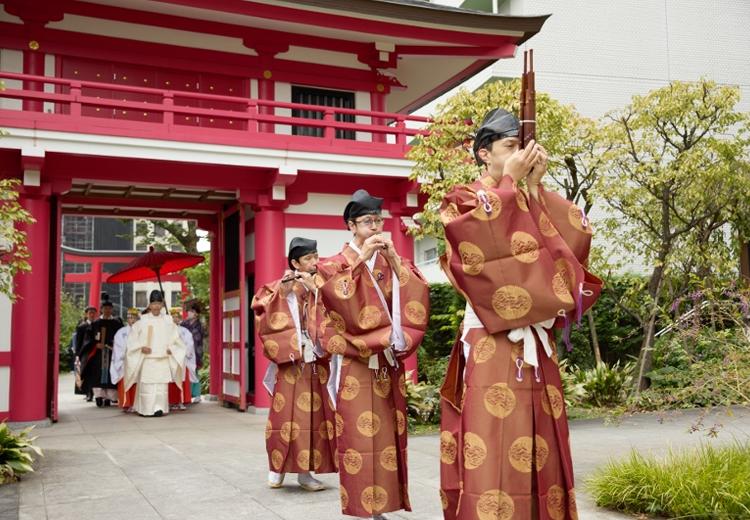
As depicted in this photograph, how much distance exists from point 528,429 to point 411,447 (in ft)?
16.7

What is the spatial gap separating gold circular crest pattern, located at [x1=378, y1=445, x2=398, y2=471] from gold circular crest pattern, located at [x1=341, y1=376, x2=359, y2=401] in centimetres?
37

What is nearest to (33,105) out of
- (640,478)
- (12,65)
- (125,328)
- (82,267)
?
(12,65)

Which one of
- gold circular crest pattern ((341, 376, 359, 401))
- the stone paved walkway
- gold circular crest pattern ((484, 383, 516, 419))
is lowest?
the stone paved walkway

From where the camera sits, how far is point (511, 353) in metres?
2.99

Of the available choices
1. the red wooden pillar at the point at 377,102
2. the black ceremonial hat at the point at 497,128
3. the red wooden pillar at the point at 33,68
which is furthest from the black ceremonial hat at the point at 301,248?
the red wooden pillar at the point at 377,102

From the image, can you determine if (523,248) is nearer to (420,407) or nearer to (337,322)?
(337,322)

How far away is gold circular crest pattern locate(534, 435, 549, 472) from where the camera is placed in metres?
2.96

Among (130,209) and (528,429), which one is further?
(130,209)

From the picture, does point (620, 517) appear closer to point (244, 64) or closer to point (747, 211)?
point (747, 211)

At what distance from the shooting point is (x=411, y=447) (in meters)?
7.86

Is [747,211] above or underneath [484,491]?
above

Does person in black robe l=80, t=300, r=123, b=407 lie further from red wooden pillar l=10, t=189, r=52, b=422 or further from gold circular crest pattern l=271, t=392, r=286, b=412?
gold circular crest pattern l=271, t=392, r=286, b=412

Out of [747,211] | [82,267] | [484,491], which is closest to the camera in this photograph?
[484,491]

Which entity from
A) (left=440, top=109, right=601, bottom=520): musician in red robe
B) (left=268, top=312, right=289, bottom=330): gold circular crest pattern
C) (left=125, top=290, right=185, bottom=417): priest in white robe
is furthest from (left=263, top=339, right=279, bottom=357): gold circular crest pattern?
(left=125, top=290, right=185, bottom=417): priest in white robe
